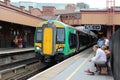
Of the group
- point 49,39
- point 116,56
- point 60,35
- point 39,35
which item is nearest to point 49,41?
point 49,39

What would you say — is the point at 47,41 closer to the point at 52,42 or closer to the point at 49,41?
the point at 49,41

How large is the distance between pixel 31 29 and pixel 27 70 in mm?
23862

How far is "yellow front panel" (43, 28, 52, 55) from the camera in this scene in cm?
1995

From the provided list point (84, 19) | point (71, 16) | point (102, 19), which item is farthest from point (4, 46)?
point (71, 16)

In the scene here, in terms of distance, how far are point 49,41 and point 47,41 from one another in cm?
16

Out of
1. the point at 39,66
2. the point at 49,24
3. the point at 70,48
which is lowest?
the point at 39,66

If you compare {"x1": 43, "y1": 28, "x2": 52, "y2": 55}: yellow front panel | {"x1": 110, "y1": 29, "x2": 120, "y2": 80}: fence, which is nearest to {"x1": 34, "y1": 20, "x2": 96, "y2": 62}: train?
{"x1": 43, "y1": 28, "x2": 52, "y2": 55}: yellow front panel

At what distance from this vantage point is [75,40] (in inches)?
972

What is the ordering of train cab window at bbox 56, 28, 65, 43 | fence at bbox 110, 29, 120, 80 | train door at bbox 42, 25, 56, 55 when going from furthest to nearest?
train cab window at bbox 56, 28, 65, 43, train door at bbox 42, 25, 56, 55, fence at bbox 110, 29, 120, 80

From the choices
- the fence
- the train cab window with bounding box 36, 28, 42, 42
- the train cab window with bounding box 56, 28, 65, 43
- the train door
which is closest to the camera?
the fence

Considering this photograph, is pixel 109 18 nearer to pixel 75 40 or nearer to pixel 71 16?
pixel 75 40

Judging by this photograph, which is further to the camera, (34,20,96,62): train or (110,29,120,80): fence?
(34,20,96,62): train

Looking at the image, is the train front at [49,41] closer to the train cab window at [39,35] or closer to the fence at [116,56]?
the train cab window at [39,35]

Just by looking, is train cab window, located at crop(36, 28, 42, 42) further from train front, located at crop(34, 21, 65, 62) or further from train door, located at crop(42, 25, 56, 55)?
train door, located at crop(42, 25, 56, 55)
